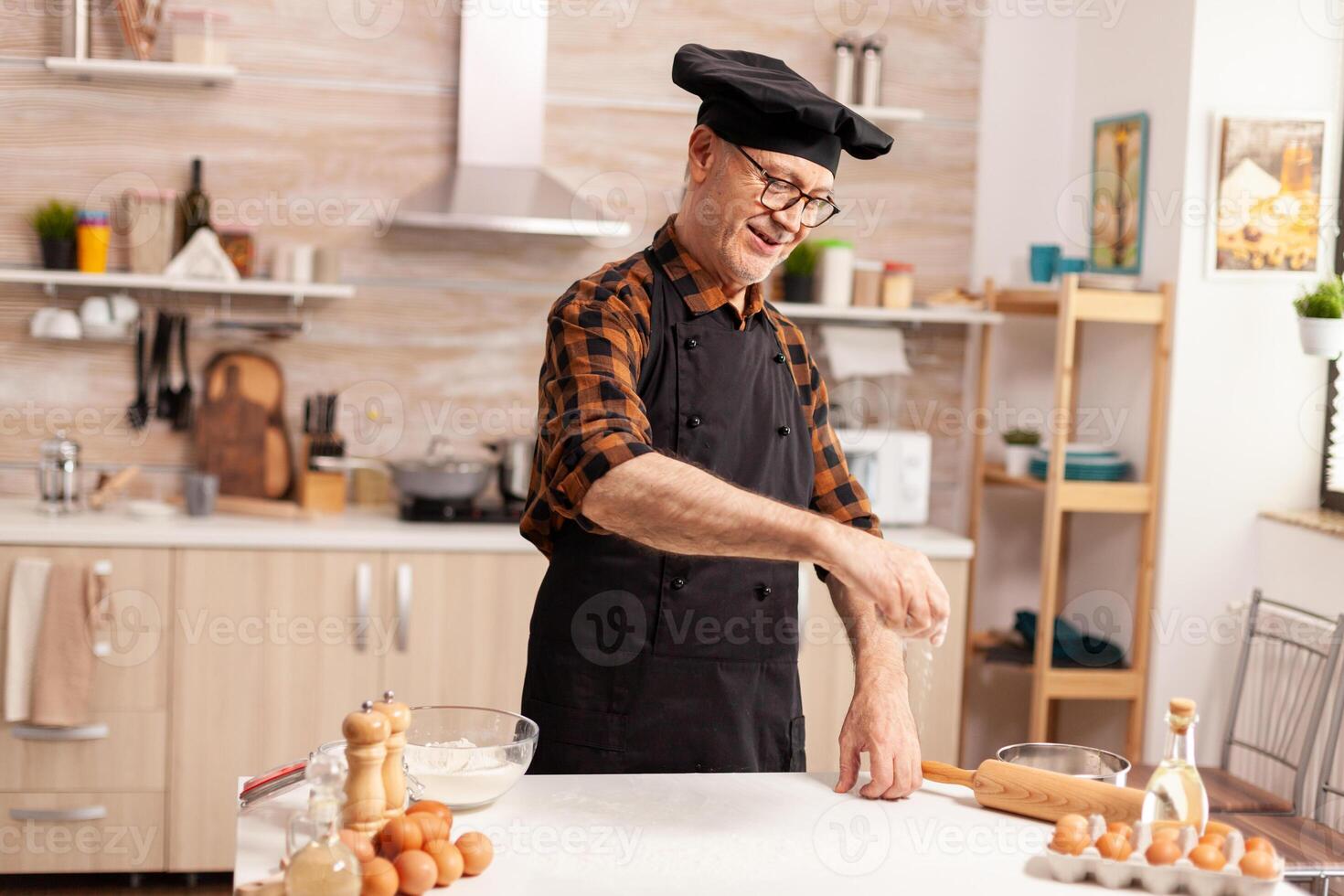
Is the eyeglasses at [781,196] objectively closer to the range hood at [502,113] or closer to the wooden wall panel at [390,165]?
the range hood at [502,113]

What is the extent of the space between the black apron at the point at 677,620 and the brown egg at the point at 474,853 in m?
0.46

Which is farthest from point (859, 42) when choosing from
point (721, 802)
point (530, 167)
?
point (721, 802)

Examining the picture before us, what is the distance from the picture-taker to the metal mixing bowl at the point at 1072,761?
4.88 ft

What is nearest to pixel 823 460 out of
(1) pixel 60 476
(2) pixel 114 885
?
(1) pixel 60 476

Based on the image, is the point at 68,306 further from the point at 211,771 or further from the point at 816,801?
the point at 816,801

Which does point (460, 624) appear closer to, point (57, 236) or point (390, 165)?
point (390, 165)

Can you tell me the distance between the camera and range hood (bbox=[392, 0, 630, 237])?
11.3ft

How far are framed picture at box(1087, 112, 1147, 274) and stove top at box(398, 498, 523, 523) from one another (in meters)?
1.73

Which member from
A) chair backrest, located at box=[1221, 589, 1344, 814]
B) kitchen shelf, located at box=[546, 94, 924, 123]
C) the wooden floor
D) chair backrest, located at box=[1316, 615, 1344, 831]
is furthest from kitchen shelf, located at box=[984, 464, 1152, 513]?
the wooden floor

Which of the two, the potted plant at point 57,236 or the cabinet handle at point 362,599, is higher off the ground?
the potted plant at point 57,236

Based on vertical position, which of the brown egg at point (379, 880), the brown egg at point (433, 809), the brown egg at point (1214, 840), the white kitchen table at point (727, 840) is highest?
the brown egg at point (1214, 840)

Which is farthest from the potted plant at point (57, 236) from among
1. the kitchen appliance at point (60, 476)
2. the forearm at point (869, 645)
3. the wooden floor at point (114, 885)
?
the forearm at point (869, 645)

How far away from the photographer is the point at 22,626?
10.1 ft

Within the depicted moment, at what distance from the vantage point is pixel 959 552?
342 centimetres
